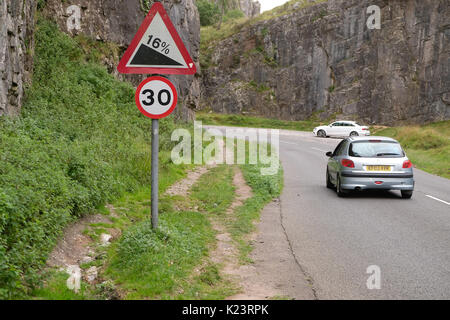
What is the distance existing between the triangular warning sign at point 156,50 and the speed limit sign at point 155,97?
161 mm

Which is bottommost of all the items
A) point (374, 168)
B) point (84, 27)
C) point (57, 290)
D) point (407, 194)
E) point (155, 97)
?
point (407, 194)

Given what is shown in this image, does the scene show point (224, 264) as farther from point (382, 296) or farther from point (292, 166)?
point (292, 166)

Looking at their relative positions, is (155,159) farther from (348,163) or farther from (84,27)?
(84,27)

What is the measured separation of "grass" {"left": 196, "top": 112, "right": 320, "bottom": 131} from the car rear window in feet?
133

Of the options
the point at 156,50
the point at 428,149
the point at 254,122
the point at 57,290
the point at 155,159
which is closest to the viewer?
the point at 57,290

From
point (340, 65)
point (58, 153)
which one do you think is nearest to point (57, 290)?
point (58, 153)

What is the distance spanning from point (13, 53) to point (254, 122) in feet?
150

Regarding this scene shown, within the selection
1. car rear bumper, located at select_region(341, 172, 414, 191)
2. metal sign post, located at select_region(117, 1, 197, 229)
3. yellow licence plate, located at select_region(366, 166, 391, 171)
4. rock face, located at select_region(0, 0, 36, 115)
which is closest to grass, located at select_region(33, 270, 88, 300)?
metal sign post, located at select_region(117, 1, 197, 229)

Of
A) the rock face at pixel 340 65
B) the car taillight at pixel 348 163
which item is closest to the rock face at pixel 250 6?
the rock face at pixel 340 65

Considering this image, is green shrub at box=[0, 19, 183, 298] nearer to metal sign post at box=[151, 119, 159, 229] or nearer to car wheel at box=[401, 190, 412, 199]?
metal sign post at box=[151, 119, 159, 229]

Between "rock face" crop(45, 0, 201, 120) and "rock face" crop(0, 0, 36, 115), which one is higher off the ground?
"rock face" crop(45, 0, 201, 120)

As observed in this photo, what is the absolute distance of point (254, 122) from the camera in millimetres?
57031

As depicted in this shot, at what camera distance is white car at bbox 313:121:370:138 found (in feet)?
141

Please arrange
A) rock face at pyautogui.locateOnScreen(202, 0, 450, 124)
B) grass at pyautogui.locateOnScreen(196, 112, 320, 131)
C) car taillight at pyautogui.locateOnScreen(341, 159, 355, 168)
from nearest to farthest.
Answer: car taillight at pyautogui.locateOnScreen(341, 159, 355, 168)
rock face at pyautogui.locateOnScreen(202, 0, 450, 124)
grass at pyautogui.locateOnScreen(196, 112, 320, 131)
